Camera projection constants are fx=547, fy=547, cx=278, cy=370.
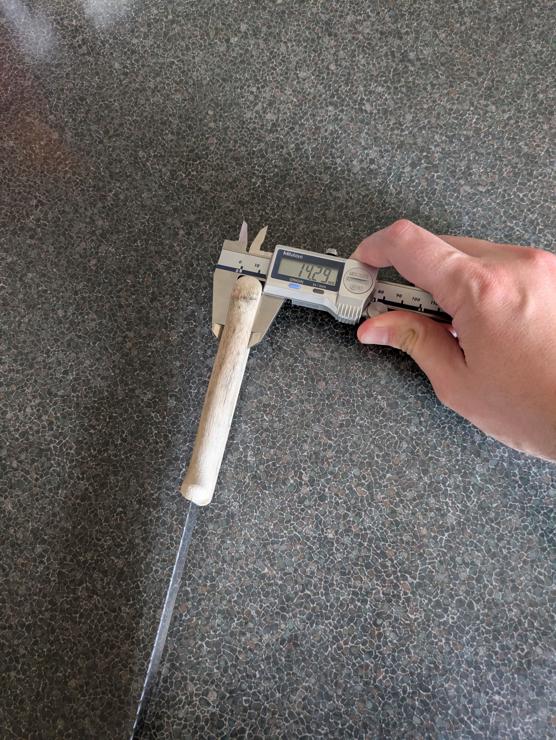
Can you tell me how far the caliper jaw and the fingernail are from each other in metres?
0.14

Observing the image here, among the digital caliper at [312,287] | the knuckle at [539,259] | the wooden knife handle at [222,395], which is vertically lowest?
the wooden knife handle at [222,395]

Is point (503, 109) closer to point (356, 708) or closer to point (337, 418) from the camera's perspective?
point (337, 418)

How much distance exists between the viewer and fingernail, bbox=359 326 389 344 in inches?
33.4

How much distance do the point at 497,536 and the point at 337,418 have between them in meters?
0.30

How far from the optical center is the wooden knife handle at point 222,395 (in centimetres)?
72

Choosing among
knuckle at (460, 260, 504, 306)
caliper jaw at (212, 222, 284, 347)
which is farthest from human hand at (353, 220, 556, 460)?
caliper jaw at (212, 222, 284, 347)

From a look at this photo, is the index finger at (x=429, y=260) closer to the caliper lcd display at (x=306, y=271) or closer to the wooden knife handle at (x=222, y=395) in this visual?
the caliper lcd display at (x=306, y=271)

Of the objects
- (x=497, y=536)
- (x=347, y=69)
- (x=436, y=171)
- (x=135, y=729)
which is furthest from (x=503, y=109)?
(x=135, y=729)

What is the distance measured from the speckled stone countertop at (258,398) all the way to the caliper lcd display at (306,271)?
86mm

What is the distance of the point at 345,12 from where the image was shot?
40.4 inches

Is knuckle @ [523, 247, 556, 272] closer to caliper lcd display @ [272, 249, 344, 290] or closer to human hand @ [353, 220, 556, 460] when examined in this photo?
human hand @ [353, 220, 556, 460]

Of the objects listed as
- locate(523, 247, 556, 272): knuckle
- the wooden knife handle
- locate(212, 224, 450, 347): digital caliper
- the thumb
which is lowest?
the wooden knife handle

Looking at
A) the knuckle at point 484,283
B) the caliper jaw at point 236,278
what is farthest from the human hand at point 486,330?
the caliper jaw at point 236,278

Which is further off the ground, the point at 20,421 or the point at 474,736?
the point at 20,421
